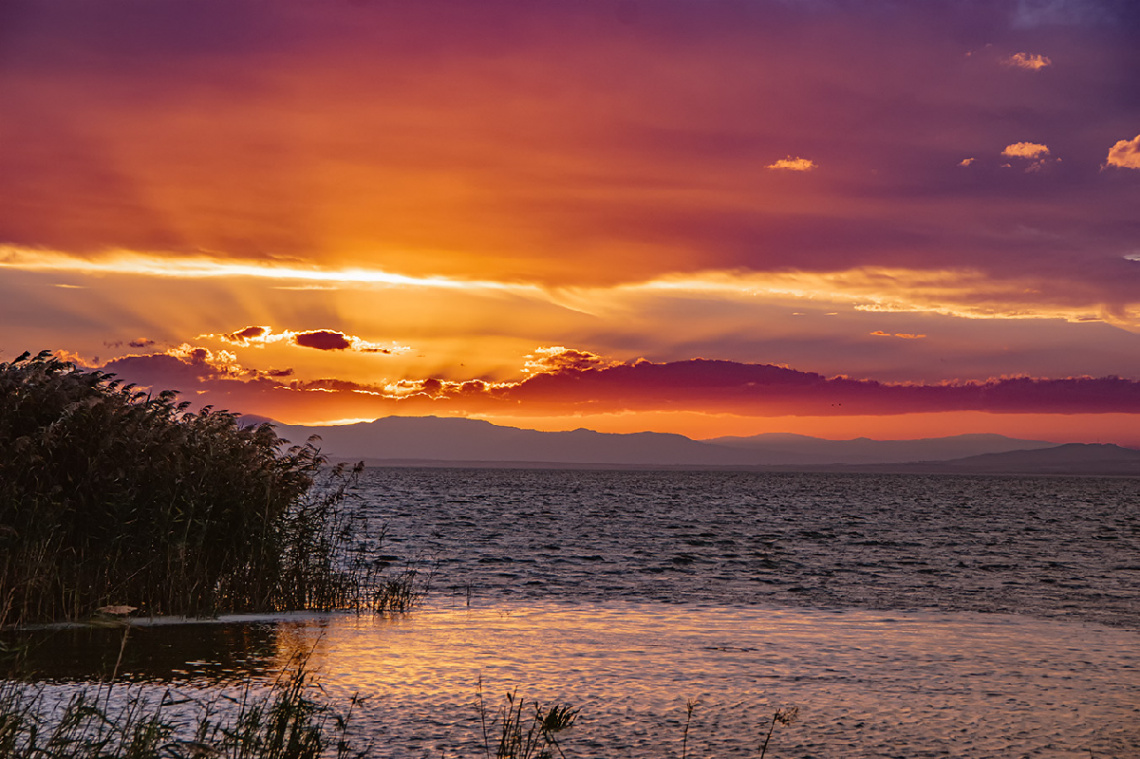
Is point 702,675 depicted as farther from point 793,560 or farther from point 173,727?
point 793,560

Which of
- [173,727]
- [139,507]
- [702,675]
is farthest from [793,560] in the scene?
[173,727]

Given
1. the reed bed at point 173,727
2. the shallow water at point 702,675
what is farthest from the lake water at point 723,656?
the reed bed at point 173,727

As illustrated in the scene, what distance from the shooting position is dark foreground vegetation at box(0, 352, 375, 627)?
2150 cm

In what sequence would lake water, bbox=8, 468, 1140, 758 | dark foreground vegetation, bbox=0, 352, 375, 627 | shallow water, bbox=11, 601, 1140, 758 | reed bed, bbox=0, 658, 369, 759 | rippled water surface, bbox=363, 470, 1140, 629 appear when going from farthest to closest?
rippled water surface, bbox=363, 470, 1140, 629, dark foreground vegetation, bbox=0, 352, 375, 627, lake water, bbox=8, 468, 1140, 758, shallow water, bbox=11, 601, 1140, 758, reed bed, bbox=0, 658, 369, 759

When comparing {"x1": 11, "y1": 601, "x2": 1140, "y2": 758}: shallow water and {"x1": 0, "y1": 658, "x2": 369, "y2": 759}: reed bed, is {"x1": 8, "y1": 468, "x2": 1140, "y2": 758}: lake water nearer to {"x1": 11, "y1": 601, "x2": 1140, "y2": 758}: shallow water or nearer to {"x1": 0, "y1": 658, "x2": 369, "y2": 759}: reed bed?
{"x1": 11, "y1": 601, "x2": 1140, "y2": 758}: shallow water

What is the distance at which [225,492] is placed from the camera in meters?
24.8

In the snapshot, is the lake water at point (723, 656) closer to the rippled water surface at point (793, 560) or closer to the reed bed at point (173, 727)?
the rippled water surface at point (793, 560)

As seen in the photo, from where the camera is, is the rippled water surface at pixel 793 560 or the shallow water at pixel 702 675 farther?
the rippled water surface at pixel 793 560

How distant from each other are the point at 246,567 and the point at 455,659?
7650 mm

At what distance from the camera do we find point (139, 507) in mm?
23234

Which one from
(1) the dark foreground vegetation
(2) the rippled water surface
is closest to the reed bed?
(1) the dark foreground vegetation

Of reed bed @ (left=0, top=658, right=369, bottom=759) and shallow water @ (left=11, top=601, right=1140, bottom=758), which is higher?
reed bed @ (left=0, top=658, right=369, bottom=759)

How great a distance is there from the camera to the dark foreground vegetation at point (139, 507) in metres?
21.5

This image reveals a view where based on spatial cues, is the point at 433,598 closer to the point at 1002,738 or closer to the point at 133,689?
the point at 133,689
